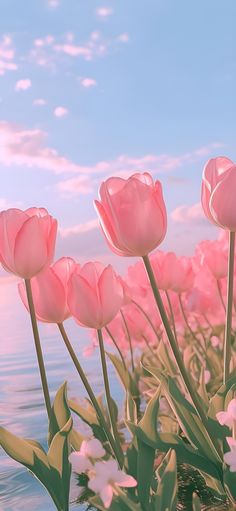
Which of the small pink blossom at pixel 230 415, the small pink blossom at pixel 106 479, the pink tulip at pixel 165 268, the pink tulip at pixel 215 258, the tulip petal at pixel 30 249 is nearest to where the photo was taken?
the small pink blossom at pixel 106 479

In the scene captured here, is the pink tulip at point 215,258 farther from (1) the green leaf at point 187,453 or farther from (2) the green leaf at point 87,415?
(1) the green leaf at point 187,453

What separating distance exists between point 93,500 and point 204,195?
631 millimetres

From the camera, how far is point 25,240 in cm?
141

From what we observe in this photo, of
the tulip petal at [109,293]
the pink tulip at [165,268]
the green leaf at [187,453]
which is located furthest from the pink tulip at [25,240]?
the pink tulip at [165,268]

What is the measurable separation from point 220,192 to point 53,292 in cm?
40

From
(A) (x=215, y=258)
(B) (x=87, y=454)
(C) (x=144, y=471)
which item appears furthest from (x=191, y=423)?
(A) (x=215, y=258)

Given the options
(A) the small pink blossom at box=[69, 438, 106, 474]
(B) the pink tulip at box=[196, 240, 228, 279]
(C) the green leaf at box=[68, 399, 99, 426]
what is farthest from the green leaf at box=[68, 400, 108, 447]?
(B) the pink tulip at box=[196, 240, 228, 279]

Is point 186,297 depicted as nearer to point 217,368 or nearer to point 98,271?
point 217,368

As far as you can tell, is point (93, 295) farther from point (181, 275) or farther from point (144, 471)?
point (181, 275)

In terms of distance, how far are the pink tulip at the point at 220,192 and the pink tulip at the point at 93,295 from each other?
0.24 metres

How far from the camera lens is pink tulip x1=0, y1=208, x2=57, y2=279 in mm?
1402

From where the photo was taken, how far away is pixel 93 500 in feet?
4.04

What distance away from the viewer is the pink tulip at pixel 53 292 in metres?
1.53

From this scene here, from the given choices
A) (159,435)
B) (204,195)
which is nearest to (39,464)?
(159,435)
